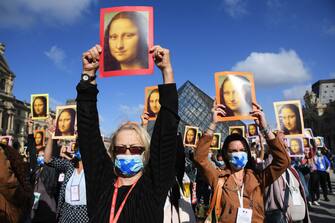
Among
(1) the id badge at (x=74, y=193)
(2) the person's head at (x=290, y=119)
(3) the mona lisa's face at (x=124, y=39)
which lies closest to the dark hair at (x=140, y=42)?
(3) the mona lisa's face at (x=124, y=39)

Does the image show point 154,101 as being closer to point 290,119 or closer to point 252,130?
point 290,119

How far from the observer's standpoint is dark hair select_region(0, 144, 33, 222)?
2.79 meters

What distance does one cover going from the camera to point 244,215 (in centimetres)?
275

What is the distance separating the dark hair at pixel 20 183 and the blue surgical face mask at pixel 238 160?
1.89 metres

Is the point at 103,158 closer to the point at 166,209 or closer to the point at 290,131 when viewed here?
the point at 166,209

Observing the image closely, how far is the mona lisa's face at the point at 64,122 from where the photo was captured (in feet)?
21.1

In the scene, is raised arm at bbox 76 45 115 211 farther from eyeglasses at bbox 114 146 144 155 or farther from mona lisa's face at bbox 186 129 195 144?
mona lisa's face at bbox 186 129 195 144

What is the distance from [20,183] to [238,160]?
1994 millimetres

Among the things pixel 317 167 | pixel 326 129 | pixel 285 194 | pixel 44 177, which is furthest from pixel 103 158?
pixel 326 129

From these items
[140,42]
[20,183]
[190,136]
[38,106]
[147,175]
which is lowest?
[20,183]

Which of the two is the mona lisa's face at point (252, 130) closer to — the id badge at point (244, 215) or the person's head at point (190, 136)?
the person's head at point (190, 136)

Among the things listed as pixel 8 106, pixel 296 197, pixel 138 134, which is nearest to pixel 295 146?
pixel 296 197

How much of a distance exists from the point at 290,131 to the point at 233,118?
249 cm

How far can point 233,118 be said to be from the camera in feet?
11.9
